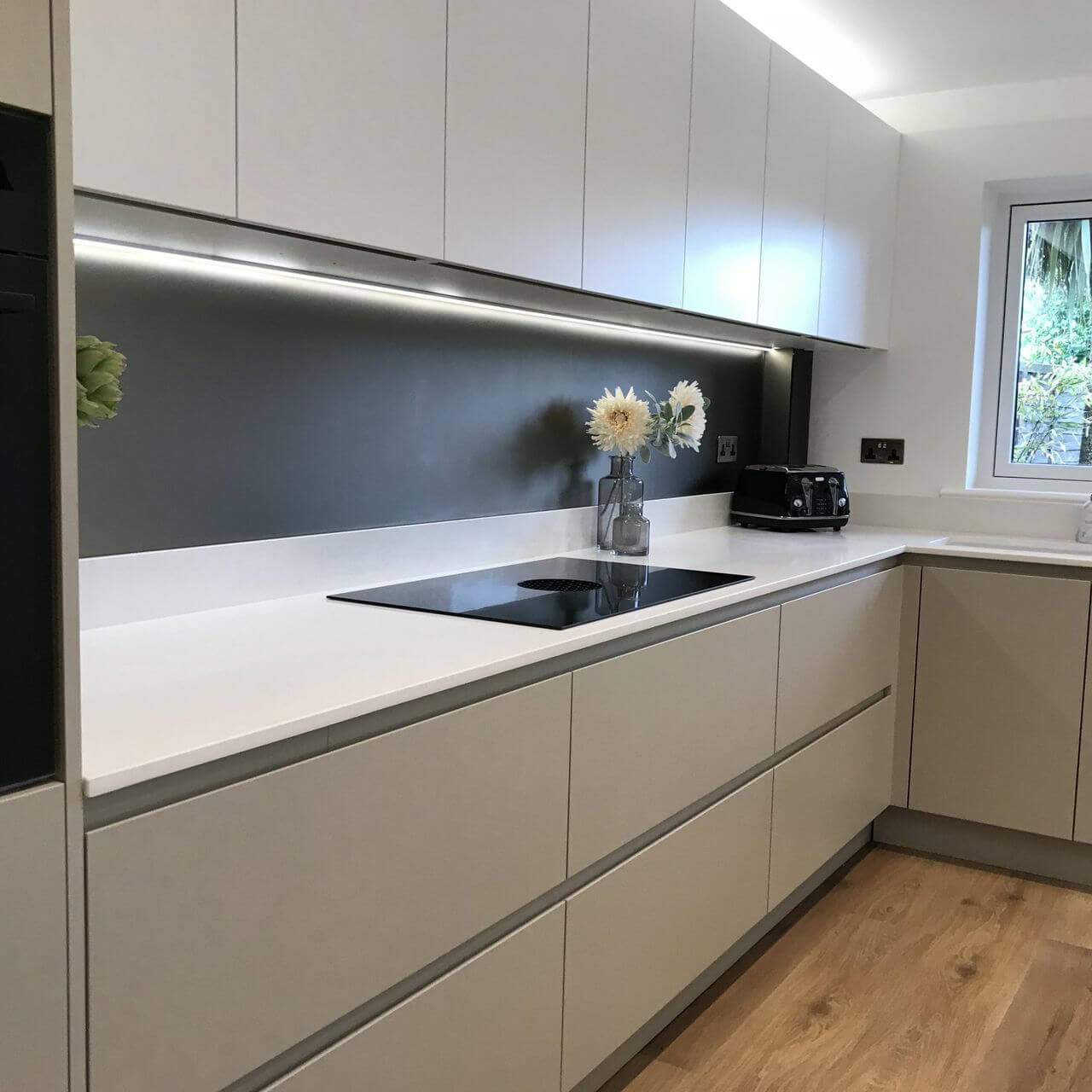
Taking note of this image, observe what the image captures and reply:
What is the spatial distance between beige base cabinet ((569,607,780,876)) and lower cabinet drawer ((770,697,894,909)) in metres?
0.22

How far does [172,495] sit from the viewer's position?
6.12 ft

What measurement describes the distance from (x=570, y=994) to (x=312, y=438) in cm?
108

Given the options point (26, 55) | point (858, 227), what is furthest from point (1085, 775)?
point (26, 55)

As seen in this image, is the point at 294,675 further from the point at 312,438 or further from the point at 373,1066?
the point at 312,438

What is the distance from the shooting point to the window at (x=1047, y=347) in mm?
3754

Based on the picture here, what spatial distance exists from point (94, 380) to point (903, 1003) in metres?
2.09

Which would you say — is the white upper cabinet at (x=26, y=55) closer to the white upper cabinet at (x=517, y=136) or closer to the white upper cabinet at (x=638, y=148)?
the white upper cabinet at (x=517, y=136)

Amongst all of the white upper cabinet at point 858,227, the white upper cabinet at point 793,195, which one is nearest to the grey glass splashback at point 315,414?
the white upper cabinet at point 793,195

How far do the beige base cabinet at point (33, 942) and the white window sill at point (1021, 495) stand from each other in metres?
3.31

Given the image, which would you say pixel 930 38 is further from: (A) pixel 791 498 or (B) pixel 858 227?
(A) pixel 791 498

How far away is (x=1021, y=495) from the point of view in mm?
3680

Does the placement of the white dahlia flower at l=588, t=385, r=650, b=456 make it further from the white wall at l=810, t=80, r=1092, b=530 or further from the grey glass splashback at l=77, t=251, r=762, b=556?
the white wall at l=810, t=80, r=1092, b=530

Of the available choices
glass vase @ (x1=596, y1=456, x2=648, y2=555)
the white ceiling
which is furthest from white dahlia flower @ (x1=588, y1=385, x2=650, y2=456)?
the white ceiling

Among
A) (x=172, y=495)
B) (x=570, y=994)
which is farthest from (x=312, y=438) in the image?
(x=570, y=994)
